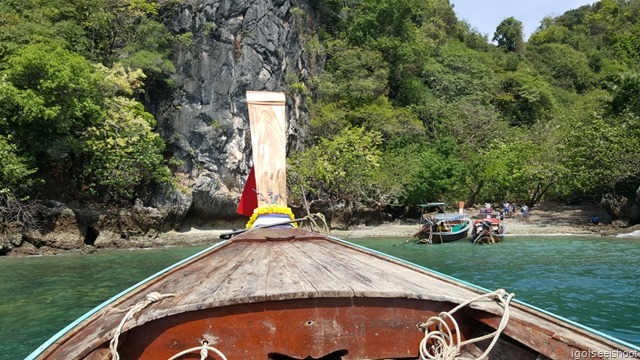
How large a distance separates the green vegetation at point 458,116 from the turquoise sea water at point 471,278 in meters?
6.25

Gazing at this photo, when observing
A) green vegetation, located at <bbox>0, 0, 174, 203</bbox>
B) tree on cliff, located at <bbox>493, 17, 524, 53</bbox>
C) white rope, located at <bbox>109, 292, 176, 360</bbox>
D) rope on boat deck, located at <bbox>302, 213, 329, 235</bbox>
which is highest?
tree on cliff, located at <bbox>493, 17, 524, 53</bbox>

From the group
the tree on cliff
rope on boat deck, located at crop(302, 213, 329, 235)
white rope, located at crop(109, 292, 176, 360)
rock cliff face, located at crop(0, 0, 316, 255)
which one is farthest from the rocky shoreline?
the tree on cliff

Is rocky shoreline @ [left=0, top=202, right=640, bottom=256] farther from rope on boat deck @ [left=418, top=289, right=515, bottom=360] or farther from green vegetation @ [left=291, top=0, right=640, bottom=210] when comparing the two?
rope on boat deck @ [left=418, top=289, right=515, bottom=360]

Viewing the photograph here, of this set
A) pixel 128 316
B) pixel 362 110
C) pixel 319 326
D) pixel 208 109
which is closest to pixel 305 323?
pixel 319 326

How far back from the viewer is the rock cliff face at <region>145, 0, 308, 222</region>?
20.9 metres

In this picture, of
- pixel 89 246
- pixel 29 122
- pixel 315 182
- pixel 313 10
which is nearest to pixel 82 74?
pixel 29 122

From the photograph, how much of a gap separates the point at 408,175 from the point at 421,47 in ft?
39.5

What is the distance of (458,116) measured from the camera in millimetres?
29719

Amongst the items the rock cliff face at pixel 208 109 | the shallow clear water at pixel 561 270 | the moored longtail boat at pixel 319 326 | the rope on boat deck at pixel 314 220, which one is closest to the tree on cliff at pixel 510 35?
the rock cliff face at pixel 208 109

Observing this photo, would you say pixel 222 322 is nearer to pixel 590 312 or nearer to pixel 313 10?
pixel 590 312

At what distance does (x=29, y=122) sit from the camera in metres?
15.6

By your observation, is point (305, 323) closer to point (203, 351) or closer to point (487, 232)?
point (203, 351)

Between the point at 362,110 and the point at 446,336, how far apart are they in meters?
24.5

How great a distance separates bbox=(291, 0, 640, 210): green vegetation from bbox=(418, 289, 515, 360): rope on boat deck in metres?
20.1
